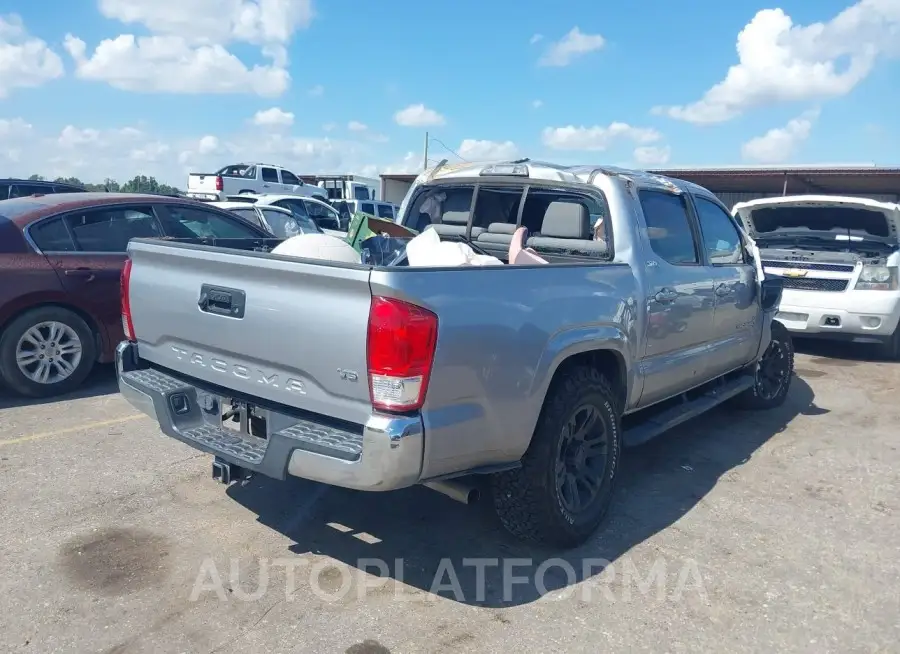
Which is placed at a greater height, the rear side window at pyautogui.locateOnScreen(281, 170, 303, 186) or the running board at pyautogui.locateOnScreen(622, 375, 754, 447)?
the rear side window at pyautogui.locateOnScreen(281, 170, 303, 186)

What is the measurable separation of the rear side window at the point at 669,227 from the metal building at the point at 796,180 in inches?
846

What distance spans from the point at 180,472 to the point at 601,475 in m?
2.57

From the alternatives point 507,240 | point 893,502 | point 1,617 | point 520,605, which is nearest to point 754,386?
point 893,502

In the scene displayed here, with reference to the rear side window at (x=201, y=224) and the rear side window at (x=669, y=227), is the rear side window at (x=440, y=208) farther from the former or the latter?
the rear side window at (x=201, y=224)

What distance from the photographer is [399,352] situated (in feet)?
8.90

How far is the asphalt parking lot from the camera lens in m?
2.96

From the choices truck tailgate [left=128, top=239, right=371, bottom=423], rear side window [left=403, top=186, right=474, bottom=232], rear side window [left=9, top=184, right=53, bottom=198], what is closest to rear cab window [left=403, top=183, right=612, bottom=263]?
rear side window [left=403, top=186, right=474, bottom=232]

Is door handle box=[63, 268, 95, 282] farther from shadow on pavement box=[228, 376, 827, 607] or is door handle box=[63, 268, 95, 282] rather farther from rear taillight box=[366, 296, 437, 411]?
rear taillight box=[366, 296, 437, 411]

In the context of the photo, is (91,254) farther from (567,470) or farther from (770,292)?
(770,292)

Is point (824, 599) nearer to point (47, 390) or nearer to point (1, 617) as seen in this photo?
point (1, 617)

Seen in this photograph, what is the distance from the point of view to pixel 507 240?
4.70 m

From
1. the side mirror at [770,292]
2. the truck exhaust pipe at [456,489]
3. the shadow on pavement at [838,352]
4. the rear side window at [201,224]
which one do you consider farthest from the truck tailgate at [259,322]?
the shadow on pavement at [838,352]

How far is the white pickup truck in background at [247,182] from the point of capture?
23.4m

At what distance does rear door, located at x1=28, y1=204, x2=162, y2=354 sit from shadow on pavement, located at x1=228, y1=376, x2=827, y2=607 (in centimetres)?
264
